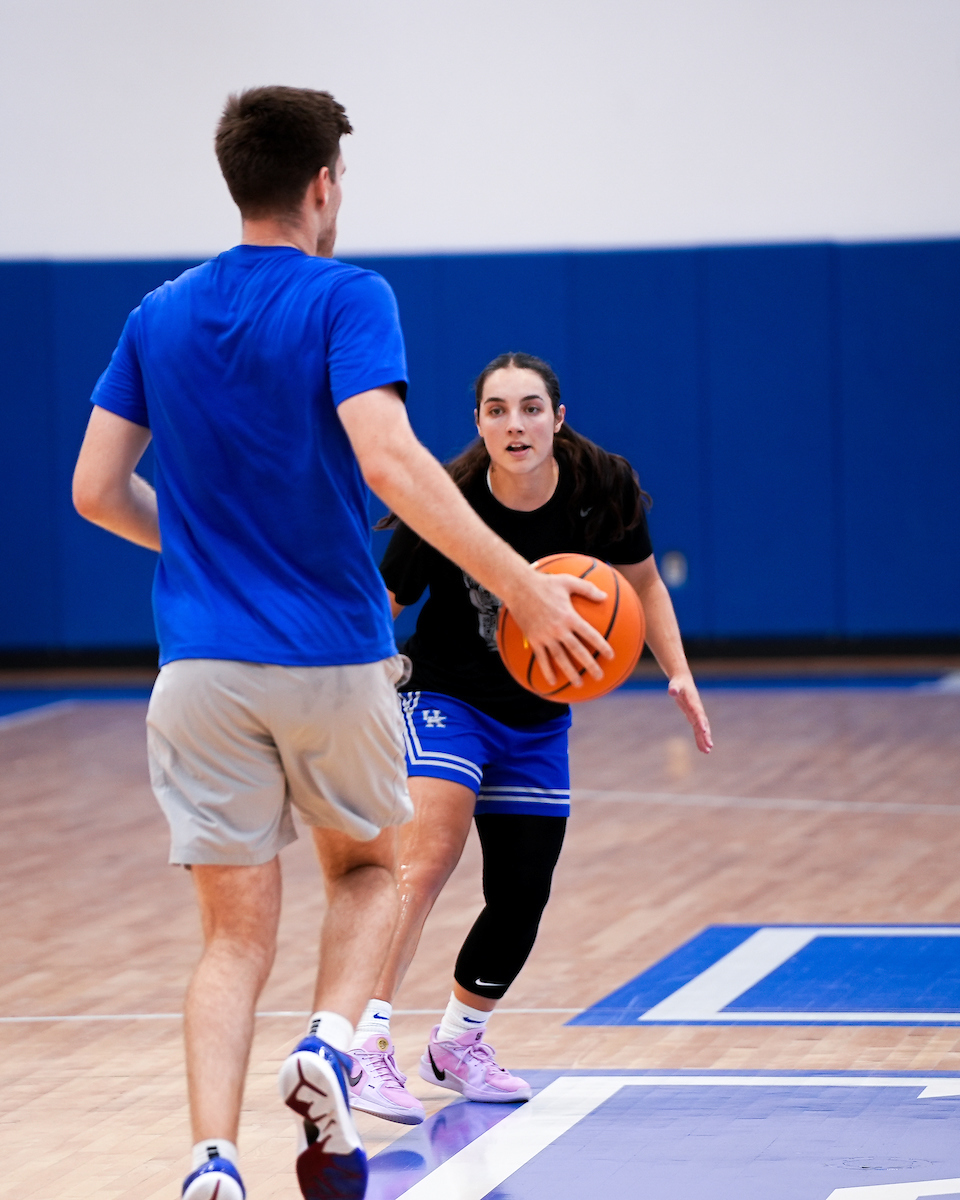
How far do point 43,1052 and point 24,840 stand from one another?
3020 mm

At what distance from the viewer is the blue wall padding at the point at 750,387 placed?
42.8 ft

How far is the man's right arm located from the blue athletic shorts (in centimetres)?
124

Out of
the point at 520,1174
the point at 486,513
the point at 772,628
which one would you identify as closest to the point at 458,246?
the point at 772,628

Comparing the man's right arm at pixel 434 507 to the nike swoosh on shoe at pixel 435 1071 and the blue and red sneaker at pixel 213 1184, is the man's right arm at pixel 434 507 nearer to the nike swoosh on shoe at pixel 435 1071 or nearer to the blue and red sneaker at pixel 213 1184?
the blue and red sneaker at pixel 213 1184

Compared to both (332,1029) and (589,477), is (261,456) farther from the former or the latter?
(589,477)

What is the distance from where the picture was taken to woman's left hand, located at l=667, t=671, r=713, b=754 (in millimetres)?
3932

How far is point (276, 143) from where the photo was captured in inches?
110

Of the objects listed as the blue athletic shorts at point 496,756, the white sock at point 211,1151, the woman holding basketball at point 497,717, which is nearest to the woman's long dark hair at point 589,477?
the woman holding basketball at point 497,717

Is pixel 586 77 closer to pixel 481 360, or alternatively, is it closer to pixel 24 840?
pixel 481 360

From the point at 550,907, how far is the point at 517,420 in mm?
2548

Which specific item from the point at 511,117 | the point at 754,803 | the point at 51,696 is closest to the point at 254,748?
the point at 754,803

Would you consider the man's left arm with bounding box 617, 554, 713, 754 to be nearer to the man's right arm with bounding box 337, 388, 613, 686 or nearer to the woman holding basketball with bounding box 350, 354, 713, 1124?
the woman holding basketball with bounding box 350, 354, 713, 1124

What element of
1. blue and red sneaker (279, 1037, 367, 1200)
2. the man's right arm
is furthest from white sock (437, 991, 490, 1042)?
the man's right arm

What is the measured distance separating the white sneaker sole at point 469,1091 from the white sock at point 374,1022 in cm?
21
